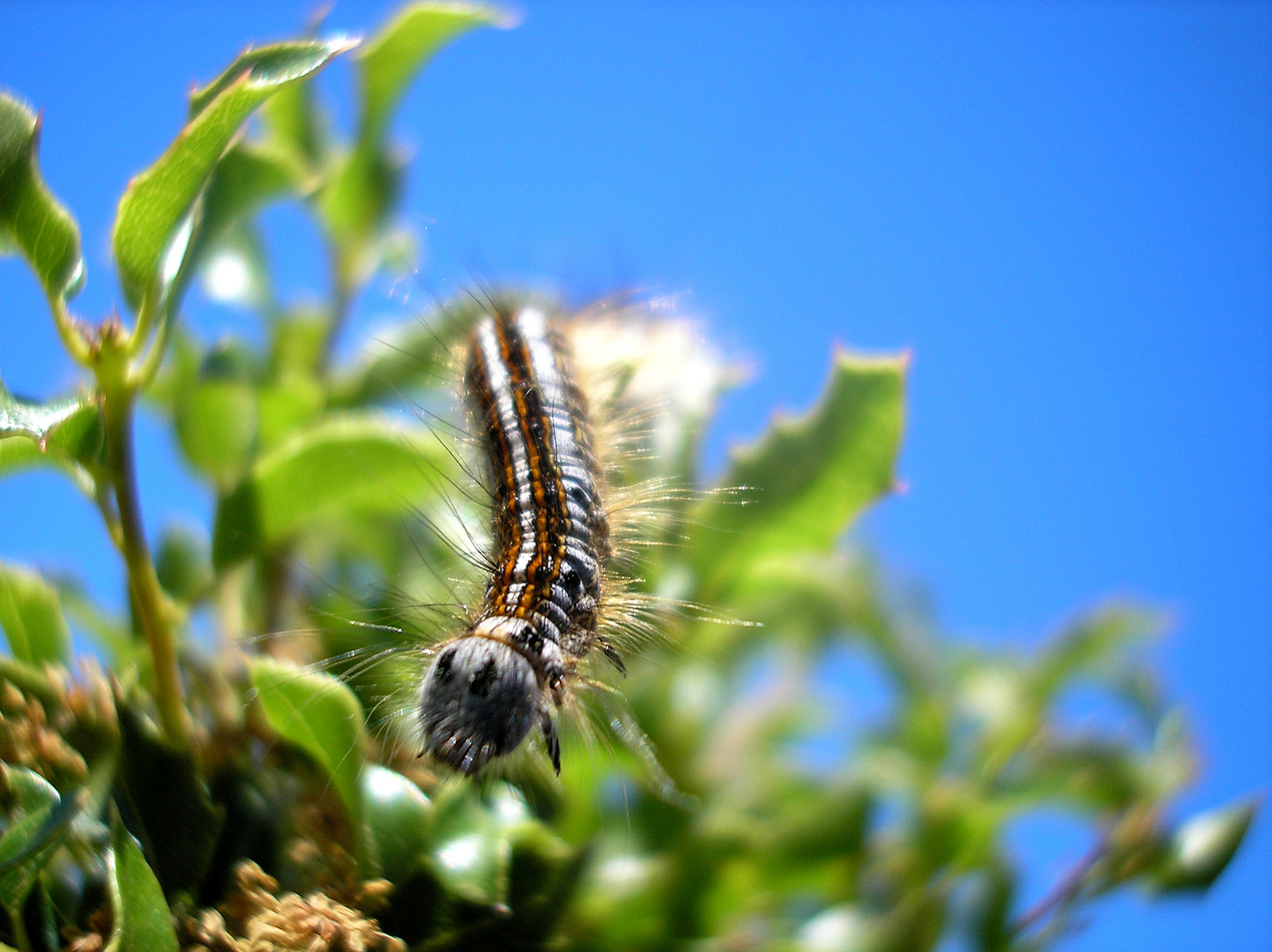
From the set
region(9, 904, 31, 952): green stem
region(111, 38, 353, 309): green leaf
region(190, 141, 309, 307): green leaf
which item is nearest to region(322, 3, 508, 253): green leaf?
region(190, 141, 309, 307): green leaf

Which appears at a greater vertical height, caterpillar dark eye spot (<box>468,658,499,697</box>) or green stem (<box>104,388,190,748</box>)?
green stem (<box>104,388,190,748</box>)

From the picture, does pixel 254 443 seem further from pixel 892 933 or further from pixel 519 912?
pixel 892 933

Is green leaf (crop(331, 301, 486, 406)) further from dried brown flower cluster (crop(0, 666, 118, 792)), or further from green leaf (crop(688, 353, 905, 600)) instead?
dried brown flower cluster (crop(0, 666, 118, 792))

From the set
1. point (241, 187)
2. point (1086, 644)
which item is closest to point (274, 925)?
point (241, 187)

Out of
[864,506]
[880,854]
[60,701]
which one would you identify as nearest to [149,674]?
[60,701]

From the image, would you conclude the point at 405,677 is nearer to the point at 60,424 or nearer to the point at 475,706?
the point at 475,706

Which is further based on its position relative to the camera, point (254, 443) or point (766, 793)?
point (766, 793)

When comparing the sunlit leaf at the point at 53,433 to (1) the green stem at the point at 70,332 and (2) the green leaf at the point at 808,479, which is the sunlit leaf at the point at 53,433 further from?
(2) the green leaf at the point at 808,479
